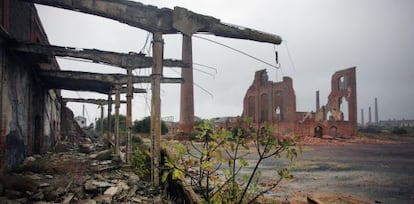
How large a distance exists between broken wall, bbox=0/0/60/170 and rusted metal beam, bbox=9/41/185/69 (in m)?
0.58

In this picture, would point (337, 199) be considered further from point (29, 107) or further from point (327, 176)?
point (29, 107)

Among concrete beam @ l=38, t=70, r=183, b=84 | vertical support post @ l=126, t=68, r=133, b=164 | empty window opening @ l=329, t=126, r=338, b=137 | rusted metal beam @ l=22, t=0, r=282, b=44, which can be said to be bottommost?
empty window opening @ l=329, t=126, r=338, b=137

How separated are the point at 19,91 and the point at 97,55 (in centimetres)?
321

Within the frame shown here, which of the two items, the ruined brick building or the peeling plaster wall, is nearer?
the peeling plaster wall

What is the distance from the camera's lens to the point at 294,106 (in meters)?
39.9

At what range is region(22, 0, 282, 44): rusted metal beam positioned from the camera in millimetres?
5625

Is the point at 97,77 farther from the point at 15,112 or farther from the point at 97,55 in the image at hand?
the point at 15,112

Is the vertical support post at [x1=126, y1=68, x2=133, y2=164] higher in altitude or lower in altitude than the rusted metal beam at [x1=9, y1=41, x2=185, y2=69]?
lower

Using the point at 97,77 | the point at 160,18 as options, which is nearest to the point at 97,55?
the point at 97,77

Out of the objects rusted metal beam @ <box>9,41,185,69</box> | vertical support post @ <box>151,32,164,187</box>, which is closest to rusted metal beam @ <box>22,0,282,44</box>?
vertical support post @ <box>151,32,164,187</box>

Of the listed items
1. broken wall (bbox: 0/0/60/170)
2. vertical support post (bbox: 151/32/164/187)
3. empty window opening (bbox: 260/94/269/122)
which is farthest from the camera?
empty window opening (bbox: 260/94/269/122)

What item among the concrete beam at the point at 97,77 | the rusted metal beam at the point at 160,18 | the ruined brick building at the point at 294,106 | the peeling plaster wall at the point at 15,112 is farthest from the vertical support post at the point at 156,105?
the ruined brick building at the point at 294,106

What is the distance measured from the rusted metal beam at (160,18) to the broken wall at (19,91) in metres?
3.22

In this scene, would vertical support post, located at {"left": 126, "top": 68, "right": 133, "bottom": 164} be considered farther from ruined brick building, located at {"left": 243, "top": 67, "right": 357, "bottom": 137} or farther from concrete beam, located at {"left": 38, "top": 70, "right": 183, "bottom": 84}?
ruined brick building, located at {"left": 243, "top": 67, "right": 357, "bottom": 137}
